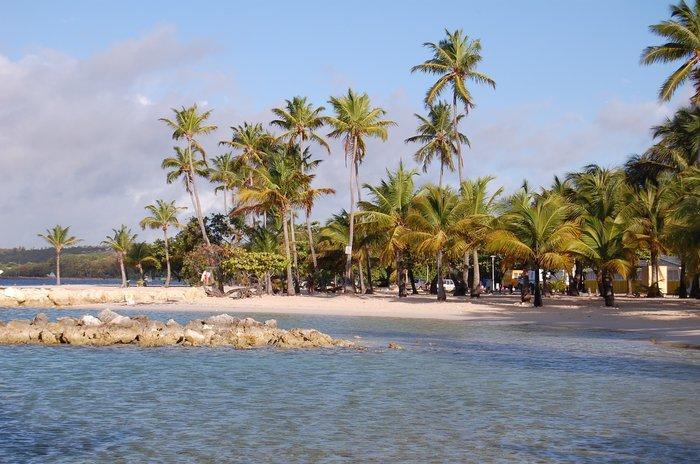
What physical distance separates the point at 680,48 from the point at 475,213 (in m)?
14.8

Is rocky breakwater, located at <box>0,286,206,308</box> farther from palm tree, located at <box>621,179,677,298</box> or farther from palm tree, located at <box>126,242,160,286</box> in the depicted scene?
palm tree, located at <box>126,242,160,286</box>

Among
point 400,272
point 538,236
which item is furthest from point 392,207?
point 538,236

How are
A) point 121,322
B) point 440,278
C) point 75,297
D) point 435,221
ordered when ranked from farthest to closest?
point 75,297 < point 440,278 < point 435,221 < point 121,322

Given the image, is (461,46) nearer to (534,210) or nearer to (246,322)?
(534,210)

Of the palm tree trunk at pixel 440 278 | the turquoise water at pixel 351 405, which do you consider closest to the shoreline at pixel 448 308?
the palm tree trunk at pixel 440 278

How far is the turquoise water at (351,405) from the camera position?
35.5 ft

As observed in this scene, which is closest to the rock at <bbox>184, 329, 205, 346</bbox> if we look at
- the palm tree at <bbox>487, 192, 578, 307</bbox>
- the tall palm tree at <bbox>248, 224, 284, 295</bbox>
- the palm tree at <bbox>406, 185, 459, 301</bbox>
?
the palm tree at <bbox>487, 192, 578, 307</bbox>

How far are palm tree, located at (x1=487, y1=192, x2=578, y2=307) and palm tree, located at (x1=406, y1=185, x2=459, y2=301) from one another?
436 centimetres

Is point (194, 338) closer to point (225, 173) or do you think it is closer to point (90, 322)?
point (90, 322)

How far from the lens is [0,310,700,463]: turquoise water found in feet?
35.5

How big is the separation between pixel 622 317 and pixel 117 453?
99.5 feet

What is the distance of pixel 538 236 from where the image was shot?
39969 mm

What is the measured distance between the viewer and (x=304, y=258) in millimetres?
63969

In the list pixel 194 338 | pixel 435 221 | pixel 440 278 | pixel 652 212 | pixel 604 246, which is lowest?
pixel 194 338
